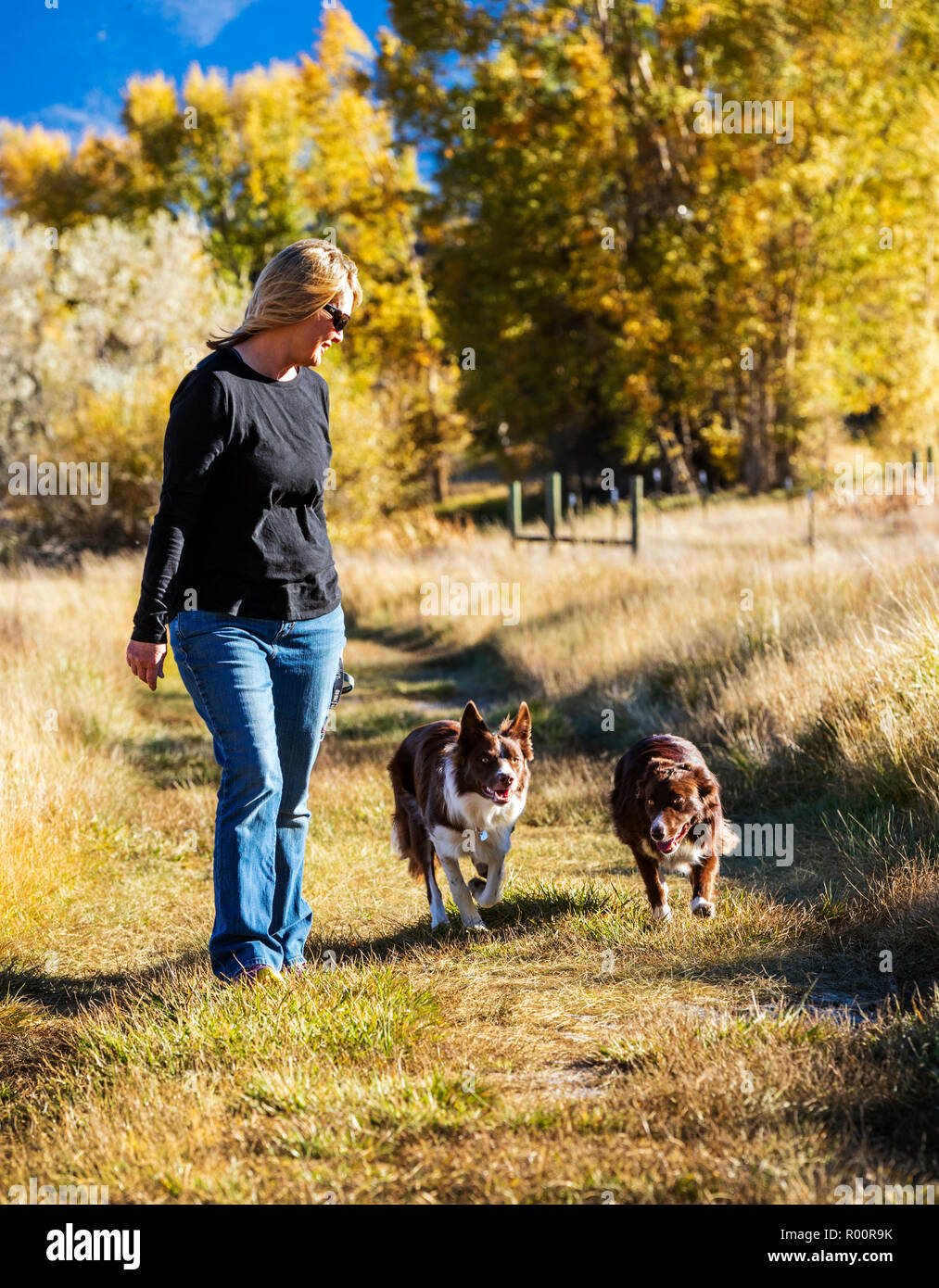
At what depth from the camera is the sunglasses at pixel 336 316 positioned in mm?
4039

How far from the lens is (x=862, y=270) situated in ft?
83.6

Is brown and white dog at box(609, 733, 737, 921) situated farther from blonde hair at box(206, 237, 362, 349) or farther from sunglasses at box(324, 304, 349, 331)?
blonde hair at box(206, 237, 362, 349)

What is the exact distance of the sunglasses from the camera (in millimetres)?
4039

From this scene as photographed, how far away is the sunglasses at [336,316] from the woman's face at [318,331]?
0.04 ft

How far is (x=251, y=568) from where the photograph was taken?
12.6 feet

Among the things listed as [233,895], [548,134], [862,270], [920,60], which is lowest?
[233,895]

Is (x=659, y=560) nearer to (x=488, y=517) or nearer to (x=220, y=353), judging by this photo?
(x=220, y=353)

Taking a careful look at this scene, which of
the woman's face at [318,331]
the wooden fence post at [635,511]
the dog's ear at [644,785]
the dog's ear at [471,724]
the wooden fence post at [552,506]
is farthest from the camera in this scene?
the wooden fence post at [552,506]

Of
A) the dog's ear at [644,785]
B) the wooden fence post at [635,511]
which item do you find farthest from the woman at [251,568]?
the wooden fence post at [635,511]

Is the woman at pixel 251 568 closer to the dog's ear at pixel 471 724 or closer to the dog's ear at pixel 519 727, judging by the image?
the dog's ear at pixel 471 724

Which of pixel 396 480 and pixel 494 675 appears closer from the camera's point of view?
pixel 494 675

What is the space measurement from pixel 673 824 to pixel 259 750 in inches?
74.9

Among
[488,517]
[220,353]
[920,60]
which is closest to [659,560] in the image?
[220,353]
